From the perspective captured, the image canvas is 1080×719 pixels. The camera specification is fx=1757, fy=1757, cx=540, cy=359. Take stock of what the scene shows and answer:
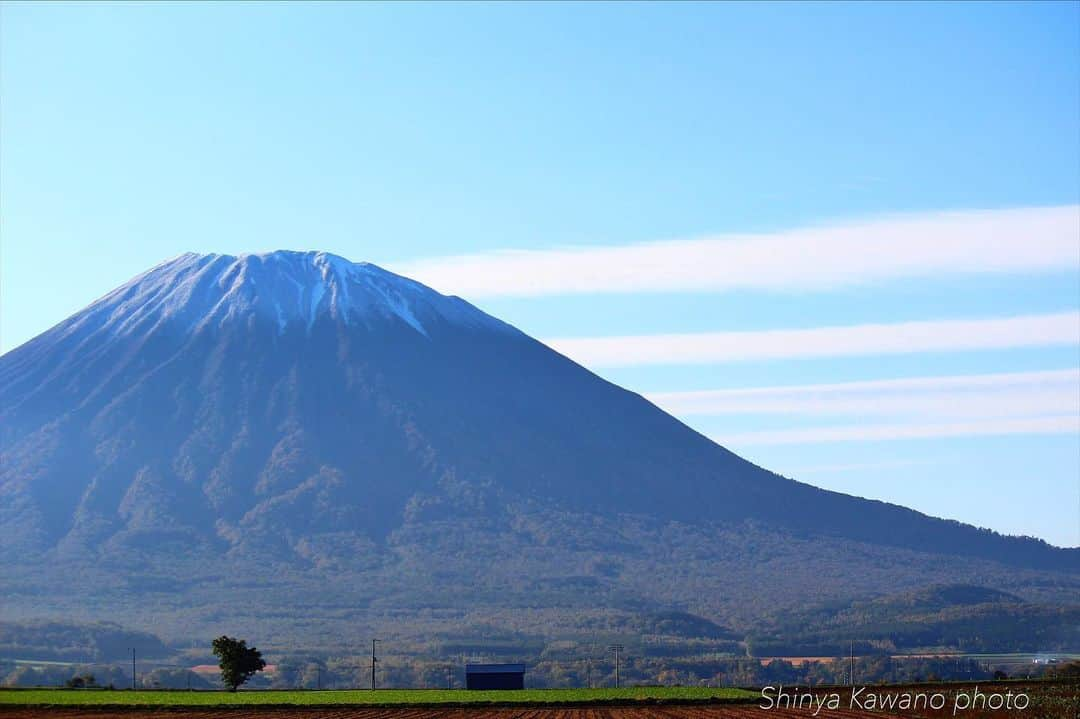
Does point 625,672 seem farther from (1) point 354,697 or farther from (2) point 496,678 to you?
(1) point 354,697

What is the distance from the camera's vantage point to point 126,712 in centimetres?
8744

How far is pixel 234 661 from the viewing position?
109 meters

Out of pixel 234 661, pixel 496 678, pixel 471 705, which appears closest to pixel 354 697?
pixel 471 705

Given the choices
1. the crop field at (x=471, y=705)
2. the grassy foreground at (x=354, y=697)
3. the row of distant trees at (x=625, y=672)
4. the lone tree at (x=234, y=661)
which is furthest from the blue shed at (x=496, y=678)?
the row of distant trees at (x=625, y=672)

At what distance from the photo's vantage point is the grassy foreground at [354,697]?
9344cm

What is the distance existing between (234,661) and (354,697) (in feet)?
42.9

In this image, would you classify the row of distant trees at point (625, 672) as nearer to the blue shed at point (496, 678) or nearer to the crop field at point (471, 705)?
the blue shed at point (496, 678)

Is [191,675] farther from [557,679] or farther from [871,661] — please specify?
[871,661]

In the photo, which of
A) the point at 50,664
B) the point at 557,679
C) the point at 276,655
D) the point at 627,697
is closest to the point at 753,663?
the point at 557,679

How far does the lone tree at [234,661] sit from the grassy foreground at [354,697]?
2.39 metres

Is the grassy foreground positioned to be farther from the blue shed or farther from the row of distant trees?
the row of distant trees

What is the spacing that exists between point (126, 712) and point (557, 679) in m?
84.2

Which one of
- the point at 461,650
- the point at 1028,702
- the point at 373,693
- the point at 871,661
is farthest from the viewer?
the point at 461,650

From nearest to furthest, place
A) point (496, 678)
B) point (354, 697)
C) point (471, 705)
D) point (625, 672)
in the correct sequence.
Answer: point (471, 705) → point (354, 697) → point (496, 678) → point (625, 672)
